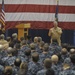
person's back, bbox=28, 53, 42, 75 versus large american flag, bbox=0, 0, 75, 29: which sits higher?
person's back, bbox=28, 53, 42, 75

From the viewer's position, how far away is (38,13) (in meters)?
14.1

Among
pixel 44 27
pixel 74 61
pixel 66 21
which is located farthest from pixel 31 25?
pixel 74 61

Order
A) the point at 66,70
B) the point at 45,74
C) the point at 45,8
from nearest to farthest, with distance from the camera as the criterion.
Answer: the point at 45,74 → the point at 66,70 → the point at 45,8

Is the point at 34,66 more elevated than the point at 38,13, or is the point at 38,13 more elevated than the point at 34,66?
the point at 34,66

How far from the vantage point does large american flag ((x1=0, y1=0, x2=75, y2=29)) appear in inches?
539

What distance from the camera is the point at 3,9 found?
13211 millimetres

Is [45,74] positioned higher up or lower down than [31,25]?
higher up

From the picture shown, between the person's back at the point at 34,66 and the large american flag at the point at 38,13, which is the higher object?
the person's back at the point at 34,66

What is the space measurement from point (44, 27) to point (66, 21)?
1.00 metres

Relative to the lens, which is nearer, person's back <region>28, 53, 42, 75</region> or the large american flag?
person's back <region>28, 53, 42, 75</region>

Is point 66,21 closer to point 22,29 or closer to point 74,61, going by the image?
point 22,29

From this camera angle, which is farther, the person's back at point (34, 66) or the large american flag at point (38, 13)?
the large american flag at point (38, 13)

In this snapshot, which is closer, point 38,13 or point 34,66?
point 34,66

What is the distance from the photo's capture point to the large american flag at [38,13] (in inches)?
539
